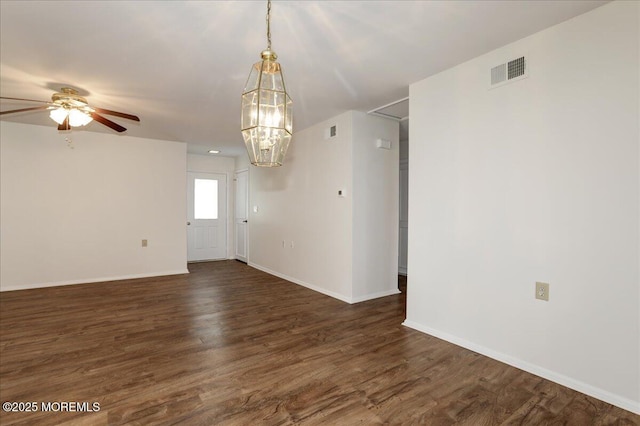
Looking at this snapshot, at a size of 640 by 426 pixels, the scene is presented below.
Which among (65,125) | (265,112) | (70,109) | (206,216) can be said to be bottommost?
(206,216)

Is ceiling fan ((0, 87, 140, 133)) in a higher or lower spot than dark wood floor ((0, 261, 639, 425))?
higher

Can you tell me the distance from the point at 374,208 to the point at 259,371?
8.77 feet

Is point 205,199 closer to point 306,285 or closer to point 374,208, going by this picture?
point 306,285

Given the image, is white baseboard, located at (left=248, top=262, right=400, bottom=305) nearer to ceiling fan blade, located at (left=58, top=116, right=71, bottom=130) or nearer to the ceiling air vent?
the ceiling air vent

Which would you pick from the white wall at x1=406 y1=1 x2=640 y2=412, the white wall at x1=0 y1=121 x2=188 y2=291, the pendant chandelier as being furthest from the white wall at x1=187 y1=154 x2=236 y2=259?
the pendant chandelier

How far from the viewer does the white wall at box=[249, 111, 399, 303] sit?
13.9 feet

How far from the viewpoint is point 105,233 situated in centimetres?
556

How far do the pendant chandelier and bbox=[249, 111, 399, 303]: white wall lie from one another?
112 inches

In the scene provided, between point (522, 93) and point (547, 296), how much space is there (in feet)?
5.17

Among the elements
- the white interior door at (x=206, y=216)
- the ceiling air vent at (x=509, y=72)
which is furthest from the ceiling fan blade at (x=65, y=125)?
the ceiling air vent at (x=509, y=72)

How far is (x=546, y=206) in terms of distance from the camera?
92.6 inches

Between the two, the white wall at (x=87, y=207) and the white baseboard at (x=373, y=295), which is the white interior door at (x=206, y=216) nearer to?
the white wall at (x=87, y=207)

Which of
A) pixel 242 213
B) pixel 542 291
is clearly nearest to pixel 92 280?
pixel 242 213

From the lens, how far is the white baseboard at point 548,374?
6.55ft
